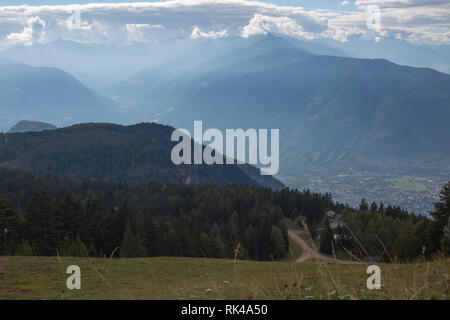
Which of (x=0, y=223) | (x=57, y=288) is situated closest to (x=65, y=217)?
(x=0, y=223)

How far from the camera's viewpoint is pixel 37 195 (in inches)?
2047

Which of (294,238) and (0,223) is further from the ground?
(0,223)

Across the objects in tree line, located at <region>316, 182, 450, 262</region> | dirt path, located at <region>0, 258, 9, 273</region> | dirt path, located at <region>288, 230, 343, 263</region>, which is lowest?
dirt path, located at <region>288, 230, 343, 263</region>

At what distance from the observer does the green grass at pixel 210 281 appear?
32.2 ft

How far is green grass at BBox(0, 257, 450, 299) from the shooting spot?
9.81 metres

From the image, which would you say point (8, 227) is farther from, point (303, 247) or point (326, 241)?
point (303, 247)

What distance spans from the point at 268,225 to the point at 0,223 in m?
51.7

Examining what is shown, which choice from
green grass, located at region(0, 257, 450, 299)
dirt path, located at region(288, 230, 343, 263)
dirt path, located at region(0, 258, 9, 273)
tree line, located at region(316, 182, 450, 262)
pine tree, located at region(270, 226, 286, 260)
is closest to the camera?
green grass, located at region(0, 257, 450, 299)

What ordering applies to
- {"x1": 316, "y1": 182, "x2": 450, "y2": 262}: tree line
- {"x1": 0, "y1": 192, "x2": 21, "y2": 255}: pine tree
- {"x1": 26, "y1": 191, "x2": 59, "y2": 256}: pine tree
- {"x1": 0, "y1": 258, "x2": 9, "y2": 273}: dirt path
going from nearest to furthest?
{"x1": 0, "y1": 258, "x2": 9, "y2": 273}: dirt path → {"x1": 316, "y1": 182, "x2": 450, "y2": 262}: tree line → {"x1": 0, "y1": 192, "x2": 21, "y2": 255}: pine tree → {"x1": 26, "y1": 191, "x2": 59, "y2": 256}: pine tree

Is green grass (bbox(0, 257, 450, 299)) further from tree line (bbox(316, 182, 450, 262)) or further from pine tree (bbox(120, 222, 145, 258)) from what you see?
pine tree (bbox(120, 222, 145, 258))

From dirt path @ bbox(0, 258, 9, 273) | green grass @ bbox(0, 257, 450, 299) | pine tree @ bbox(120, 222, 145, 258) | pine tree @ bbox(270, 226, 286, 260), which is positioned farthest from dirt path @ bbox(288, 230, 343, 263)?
dirt path @ bbox(0, 258, 9, 273)

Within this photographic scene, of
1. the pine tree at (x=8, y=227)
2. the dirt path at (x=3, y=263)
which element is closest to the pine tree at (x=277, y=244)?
the pine tree at (x=8, y=227)
